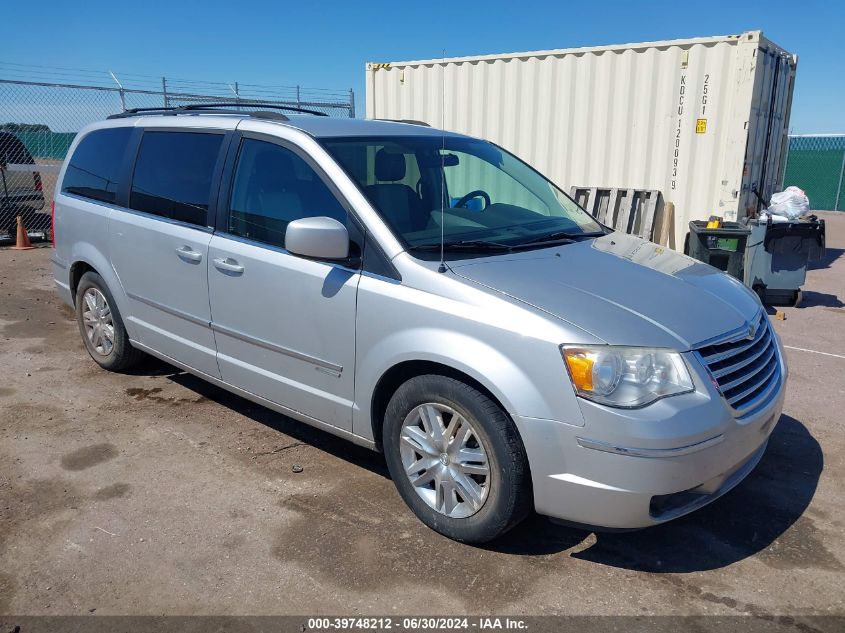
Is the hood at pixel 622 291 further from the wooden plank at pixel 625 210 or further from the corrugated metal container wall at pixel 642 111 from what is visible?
the wooden plank at pixel 625 210

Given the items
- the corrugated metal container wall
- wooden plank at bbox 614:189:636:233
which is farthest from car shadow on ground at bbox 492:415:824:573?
wooden plank at bbox 614:189:636:233

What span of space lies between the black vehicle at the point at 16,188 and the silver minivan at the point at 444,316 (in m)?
7.96

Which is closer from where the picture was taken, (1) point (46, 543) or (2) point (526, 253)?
(1) point (46, 543)

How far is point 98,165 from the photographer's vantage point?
5.13 m

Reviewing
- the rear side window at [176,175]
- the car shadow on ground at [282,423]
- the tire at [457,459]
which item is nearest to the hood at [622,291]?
the tire at [457,459]

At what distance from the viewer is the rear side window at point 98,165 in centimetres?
492

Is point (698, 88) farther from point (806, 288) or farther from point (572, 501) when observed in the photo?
point (572, 501)

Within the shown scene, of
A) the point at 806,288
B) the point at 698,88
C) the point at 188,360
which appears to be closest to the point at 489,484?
the point at 188,360

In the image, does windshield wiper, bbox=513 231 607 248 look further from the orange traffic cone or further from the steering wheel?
the orange traffic cone

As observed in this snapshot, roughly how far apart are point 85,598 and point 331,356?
1446 millimetres

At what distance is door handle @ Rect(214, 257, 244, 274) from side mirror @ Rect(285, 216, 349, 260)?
2.11 feet

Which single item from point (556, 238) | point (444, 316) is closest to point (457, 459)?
point (444, 316)

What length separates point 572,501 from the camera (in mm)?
2768

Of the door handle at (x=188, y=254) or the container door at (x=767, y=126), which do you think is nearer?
the door handle at (x=188, y=254)
